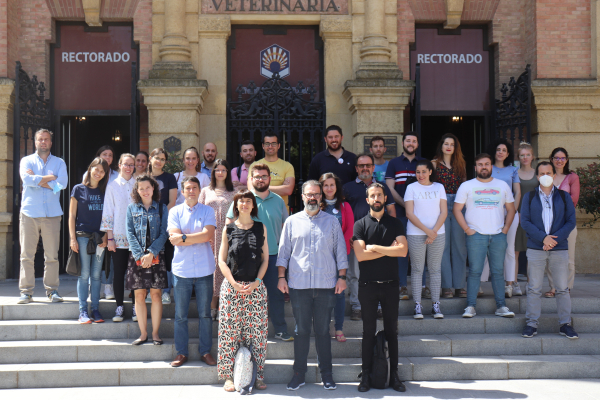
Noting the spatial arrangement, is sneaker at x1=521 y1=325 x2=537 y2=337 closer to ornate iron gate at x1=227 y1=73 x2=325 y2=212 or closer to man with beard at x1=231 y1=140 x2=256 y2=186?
man with beard at x1=231 y1=140 x2=256 y2=186

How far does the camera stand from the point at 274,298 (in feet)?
19.3

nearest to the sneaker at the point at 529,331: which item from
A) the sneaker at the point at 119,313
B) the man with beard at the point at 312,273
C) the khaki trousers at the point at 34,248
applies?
the man with beard at the point at 312,273

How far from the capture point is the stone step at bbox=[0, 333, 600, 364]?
5.80 metres

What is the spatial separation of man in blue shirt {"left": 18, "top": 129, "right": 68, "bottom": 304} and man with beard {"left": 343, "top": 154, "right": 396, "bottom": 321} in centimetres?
380

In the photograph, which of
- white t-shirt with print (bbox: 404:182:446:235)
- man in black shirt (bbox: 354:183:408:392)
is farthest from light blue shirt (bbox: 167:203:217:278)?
white t-shirt with print (bbox: 404:182:446:235)

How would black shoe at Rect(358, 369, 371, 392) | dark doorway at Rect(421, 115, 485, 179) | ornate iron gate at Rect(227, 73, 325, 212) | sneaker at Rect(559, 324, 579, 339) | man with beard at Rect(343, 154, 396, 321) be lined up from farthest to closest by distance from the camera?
dark doorway at Rect(421, 115, 485, 179) < ornate iron gate at Rect(227, 73, 325, 212) < man with beard at Rect(343, 154, 396, 321) < sneaker at Rect(559, 324, 579, 339) < black shoe at Rect(358, 369, 371, 392)

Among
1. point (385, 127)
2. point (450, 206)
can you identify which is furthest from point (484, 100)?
point (450, 206)

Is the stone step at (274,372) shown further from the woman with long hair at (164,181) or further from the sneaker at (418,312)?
the woman with long hair at (164,181)

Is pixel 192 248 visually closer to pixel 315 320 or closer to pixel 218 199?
pixel 218 199

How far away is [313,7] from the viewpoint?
1012 cm

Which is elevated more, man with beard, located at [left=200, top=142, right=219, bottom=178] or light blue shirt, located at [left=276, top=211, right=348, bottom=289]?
man with beard, located at [left=200, top=142, right=219, bottom=178]

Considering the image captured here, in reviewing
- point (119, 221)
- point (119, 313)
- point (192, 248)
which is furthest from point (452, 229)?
point (119, 313)

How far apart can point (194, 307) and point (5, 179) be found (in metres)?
5.09

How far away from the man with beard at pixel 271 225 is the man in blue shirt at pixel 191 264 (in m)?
0.59
